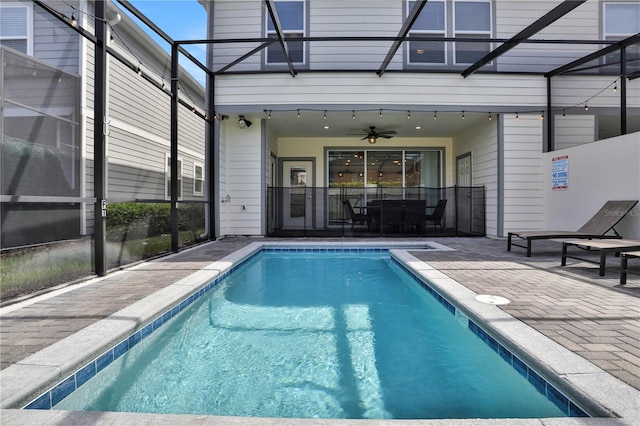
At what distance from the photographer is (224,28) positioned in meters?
7.39

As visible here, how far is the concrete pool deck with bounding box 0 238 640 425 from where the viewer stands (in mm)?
1419

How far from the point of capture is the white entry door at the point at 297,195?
8.84 meters

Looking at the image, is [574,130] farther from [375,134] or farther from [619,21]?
[375,134]

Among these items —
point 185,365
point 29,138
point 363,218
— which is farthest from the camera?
point 363,218

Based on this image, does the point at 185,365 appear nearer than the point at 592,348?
No

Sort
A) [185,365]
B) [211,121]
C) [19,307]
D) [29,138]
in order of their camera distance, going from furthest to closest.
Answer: [211,121], [29,138], [19,307], [185,365]

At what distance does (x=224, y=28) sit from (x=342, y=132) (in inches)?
150

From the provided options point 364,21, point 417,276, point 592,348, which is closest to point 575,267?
point 417,276

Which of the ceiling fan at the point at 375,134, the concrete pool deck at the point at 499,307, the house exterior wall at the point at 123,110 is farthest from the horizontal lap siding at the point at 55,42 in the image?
the ceiling fan at the point at 375,134

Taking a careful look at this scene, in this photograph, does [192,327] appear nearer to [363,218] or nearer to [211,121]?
[211,121]

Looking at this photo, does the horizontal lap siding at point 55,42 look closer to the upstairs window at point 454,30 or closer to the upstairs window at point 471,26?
the upstairs window at point 454,30

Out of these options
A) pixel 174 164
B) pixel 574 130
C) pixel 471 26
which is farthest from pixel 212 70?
pixel 574 130

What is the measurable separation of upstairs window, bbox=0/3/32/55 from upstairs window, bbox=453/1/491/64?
7.32 m

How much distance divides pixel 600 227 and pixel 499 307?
155 inches
